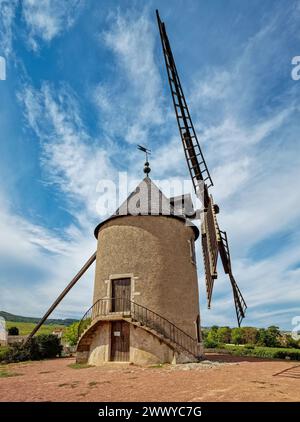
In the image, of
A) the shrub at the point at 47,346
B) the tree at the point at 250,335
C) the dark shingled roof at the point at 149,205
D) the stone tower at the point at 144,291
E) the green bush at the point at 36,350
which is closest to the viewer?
the stone tower at the point at 144,291

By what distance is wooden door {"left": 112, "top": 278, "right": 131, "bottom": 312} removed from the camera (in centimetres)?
1535

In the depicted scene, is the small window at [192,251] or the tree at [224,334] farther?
the tree at [224,334]

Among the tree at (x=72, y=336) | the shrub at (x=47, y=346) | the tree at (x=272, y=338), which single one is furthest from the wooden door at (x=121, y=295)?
the tree at (x=272, y=338)

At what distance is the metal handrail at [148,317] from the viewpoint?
14664 millimetres

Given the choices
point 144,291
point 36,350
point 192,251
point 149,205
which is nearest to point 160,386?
point 144,291

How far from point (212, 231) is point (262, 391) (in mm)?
8877

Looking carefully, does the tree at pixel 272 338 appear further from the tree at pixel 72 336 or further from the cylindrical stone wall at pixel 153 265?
the cylindrical stone wall at pixel 153 265

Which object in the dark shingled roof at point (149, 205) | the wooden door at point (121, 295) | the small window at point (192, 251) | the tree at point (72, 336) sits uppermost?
the dark shingled roof at point (149, 205)

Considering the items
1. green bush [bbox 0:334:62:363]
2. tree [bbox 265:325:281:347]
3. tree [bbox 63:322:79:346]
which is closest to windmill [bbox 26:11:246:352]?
green bush [bbox 0:334:62:363]

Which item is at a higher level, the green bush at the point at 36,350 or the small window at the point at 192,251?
the small window at the point at 192,251

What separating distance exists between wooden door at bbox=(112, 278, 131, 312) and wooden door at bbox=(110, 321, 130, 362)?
741 mm

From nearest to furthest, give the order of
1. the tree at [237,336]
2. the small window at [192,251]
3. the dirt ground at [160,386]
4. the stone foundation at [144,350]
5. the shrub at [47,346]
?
the dirt ground at [160,386], the stone foundation at [144,350], the small window at [192,251], the shrub at [47,346], the tree at [237,336]

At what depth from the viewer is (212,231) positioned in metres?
16.0
